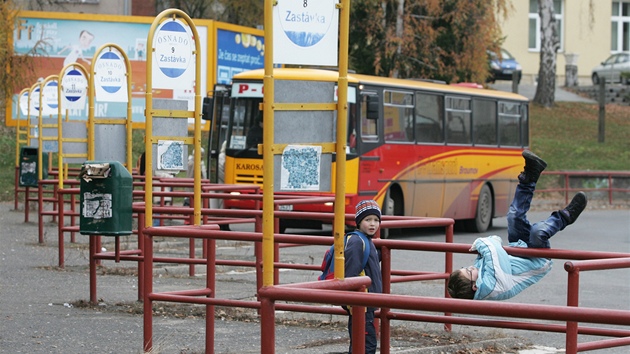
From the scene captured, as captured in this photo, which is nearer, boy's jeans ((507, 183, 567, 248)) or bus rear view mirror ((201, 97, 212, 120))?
boy's jeans ((507, 183, 567, 248))

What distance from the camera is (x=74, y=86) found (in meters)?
16.8

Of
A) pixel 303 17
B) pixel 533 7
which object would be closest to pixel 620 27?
pixel 533 7

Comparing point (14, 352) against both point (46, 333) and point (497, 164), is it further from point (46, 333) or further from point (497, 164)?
point (497, 164)

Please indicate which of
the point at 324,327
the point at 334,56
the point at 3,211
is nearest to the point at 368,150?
the point at 3,211

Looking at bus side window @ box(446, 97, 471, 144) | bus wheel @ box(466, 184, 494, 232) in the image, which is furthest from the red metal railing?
bus side window @ box(446, 97, 471, 144)

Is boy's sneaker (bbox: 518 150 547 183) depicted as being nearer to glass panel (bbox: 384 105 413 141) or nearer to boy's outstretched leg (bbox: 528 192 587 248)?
boy's outstretched leg (bbox: 528 192 587 248)

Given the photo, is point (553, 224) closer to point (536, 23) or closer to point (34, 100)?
point (34, 100)

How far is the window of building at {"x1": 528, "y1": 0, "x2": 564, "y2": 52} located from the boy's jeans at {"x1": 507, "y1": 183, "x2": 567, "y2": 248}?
176 feet

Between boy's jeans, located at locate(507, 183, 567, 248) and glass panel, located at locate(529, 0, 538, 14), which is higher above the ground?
glass panel, located at locate(529, 0, 538, 14)

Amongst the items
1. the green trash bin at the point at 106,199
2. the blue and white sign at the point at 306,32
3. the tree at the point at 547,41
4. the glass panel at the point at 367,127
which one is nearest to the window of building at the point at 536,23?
the tree at the point at 547,41

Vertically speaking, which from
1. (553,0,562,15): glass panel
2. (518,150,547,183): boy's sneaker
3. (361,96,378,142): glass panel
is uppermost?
(553,0,562,15): glass panel

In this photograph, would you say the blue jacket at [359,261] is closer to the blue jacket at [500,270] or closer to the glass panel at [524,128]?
the blue jacket at [500,270]

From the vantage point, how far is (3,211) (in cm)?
2411

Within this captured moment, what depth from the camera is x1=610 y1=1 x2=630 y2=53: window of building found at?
62.6m
